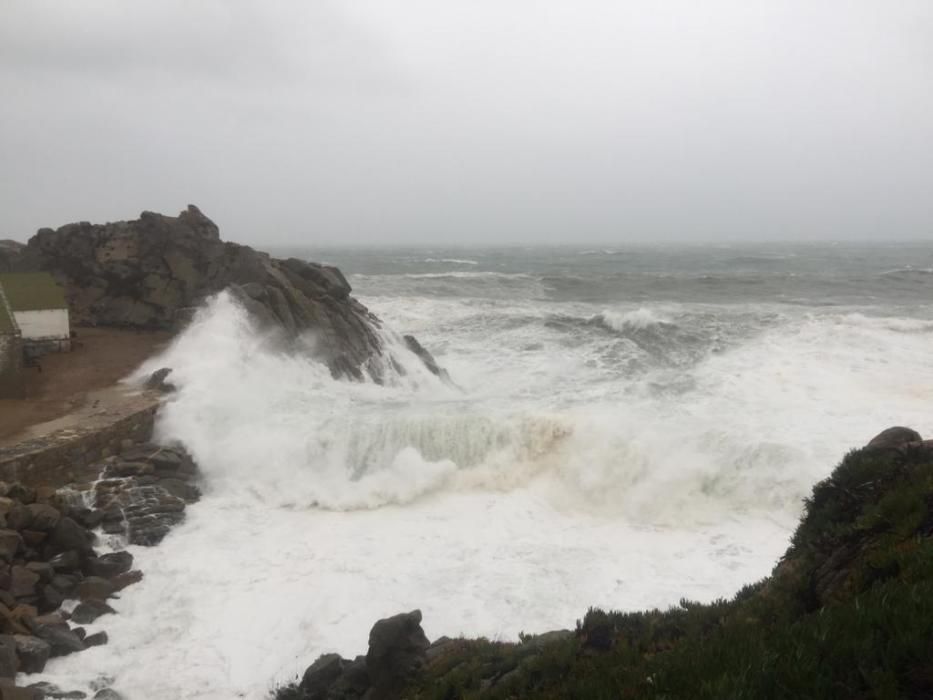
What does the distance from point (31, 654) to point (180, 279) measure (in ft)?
53.5

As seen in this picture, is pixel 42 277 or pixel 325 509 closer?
pixel 325 509

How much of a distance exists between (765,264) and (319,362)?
2645 inches

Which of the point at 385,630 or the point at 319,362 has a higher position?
the point at 319,362

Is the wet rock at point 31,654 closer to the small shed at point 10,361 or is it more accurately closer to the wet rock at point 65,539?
the wet rock at point 65,539

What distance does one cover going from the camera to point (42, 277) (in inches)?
752

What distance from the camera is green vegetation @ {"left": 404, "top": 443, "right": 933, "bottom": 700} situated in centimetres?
320

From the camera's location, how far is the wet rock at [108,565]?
9.80 meters

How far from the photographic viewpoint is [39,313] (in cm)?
1802

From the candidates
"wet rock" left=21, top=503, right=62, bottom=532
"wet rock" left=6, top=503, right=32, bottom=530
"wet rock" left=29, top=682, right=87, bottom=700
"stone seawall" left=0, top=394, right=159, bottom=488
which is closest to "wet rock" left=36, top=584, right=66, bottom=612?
"wet rock" left=21, top=503, right=62, bottom=532

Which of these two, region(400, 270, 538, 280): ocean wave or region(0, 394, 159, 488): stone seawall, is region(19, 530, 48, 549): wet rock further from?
region(400, 270, 538, 280): ocean wave

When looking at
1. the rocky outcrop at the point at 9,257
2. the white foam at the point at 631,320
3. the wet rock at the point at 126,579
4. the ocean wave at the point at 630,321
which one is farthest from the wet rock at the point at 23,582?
the white foam at the point at 631,320

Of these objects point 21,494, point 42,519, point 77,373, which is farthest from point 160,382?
point 42,519

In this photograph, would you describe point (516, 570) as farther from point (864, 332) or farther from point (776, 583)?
point (864, 332)

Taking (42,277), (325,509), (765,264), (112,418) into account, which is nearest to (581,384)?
(325,509)
